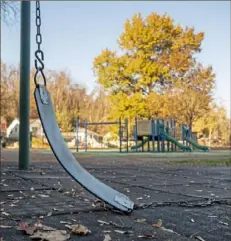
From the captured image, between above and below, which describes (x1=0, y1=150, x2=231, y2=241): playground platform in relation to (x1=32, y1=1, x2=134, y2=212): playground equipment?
below

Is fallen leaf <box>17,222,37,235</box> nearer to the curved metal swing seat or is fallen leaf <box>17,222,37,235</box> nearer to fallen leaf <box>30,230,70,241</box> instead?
fallen leaf <box>30,230,70,241</box>

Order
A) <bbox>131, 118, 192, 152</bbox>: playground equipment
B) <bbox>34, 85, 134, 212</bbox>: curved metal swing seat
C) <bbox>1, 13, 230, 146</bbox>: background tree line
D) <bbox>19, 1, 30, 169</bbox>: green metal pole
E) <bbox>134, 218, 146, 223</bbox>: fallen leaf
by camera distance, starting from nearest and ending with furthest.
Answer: <bbox>134, 218, 146, 223</bbox>: fallen leaf → <bbox>34, 85, 134, 212</bbox>: curved metal swing seat → <bbox>19, 1, 30, 169</bbox>: green metal pole → <bbox>131, 118, 192, 152</bbox>: playground equipment → <bbox>1, 13, 230, 146</bbox>: background tree line

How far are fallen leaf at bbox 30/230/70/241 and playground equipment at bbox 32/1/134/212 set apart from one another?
0.50 meters

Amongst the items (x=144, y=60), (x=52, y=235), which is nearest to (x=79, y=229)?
(x=52, y=235)

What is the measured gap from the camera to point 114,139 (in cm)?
1992

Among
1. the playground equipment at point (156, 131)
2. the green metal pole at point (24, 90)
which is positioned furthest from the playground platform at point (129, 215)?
the playground equipment at point (156, 131)

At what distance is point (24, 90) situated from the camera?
4.67 meters

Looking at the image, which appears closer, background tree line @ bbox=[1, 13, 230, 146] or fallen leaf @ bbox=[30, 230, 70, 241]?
fallen leaf @ bbox=[30, 230, 70, 241]

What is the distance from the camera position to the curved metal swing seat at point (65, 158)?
195 cm

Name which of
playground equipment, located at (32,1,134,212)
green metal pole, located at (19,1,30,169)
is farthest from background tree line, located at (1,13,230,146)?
playground equipment, located at (32,1,134,212)

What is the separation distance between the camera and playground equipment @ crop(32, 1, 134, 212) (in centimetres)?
195

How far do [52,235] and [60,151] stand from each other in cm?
65

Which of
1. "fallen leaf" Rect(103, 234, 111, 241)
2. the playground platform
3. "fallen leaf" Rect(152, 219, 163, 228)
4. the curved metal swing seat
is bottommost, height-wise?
the playground platform

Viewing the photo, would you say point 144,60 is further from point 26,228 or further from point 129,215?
point 26,228
